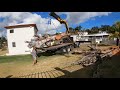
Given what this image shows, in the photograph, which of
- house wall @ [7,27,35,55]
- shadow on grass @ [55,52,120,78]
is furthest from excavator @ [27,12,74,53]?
shadow on grass @ [55,52,120,78]

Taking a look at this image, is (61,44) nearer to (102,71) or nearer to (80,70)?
(80,70)

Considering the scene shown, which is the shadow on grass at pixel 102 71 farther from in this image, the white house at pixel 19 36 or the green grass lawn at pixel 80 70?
the white house at pixel 19 36

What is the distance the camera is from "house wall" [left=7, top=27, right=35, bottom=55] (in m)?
9.81

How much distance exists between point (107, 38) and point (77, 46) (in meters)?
1.66

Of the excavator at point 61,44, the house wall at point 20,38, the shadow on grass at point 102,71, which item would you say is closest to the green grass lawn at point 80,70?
the shadow on grass at point 102,71

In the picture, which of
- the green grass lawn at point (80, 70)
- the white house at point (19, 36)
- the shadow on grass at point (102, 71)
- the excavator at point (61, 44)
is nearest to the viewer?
the shadow on grass at point (102, 71)

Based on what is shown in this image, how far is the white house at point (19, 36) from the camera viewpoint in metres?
9.80

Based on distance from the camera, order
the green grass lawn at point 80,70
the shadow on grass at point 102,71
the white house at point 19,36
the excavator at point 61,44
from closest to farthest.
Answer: the shadow on grass at point 102,71 < the green grass lawn at point 80,70 < the white house at point 19,36 < the excavator at point 61,44

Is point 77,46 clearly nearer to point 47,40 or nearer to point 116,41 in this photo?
point 47,40

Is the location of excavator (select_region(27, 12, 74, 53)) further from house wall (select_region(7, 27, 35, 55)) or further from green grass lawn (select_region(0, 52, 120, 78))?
house wall (select_region(7, 27, 35, 55))

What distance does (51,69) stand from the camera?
26.4ft

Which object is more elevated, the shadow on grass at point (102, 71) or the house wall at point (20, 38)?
the house wall at point (20, 38)

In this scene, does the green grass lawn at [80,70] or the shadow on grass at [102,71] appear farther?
the green grass lawn at [80,70]
